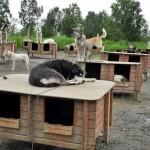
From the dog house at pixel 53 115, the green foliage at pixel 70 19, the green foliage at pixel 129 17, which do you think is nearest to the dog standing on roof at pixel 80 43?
the dog house at pixel 53 115

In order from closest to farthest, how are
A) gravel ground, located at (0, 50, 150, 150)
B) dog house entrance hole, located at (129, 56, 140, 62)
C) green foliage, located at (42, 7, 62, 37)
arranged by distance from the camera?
gravel ground, located at (0, 50, 150, 150) < dog house entrance hole, located at (129, 56, 140, 62) < green foliage, located at (42, 7, 62, 37)

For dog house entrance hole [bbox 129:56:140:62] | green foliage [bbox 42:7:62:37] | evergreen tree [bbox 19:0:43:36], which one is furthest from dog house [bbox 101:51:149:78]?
evergreen tree [bbox 19:0:43:36]

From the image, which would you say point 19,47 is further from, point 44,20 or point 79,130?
point 79,130

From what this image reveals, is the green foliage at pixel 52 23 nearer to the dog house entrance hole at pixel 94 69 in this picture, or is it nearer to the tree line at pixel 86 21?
the tree line at pixel 86 21

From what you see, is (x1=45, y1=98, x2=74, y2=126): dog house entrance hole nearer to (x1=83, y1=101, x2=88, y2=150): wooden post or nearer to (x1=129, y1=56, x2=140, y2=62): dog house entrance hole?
(x1=83, y1=101, x2=88, y2=150): wooden post

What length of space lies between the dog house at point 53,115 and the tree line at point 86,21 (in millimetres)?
29209

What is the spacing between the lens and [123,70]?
10.8 m

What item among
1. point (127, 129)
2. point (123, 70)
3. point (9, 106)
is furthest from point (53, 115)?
point (123, 70)

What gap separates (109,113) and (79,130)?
1.31 metres

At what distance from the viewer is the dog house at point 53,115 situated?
4.90m

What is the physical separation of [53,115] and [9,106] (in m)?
0.60

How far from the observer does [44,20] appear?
1914 inches

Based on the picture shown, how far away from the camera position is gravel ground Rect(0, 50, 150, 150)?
587 cm

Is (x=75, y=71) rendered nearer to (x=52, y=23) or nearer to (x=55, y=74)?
(x=55, y=74)
